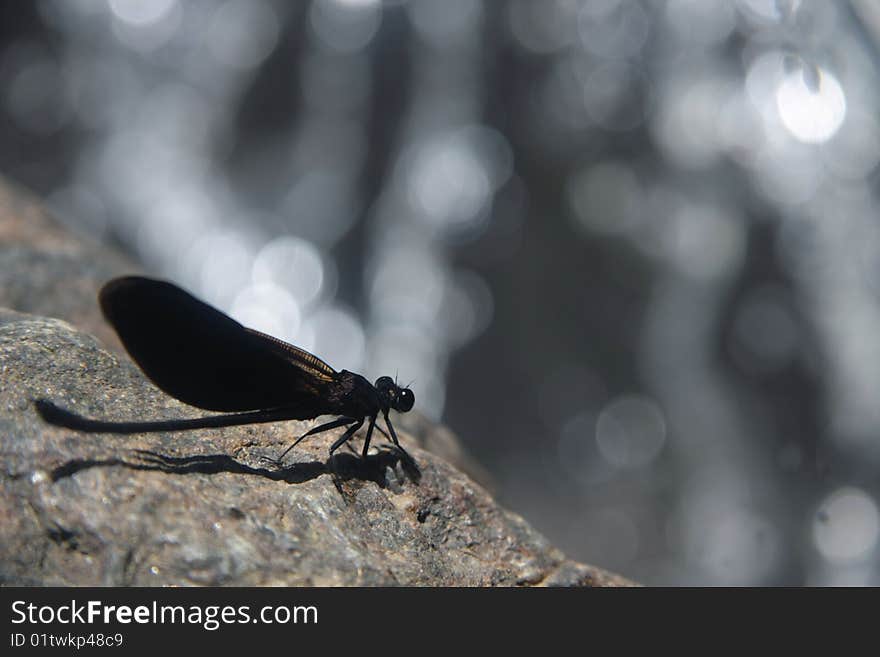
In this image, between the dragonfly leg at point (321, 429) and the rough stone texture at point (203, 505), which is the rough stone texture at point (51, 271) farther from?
the dragonfly leg at point (321, 429)

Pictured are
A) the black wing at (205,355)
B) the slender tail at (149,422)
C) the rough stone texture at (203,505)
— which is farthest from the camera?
the black wing at (205,355)

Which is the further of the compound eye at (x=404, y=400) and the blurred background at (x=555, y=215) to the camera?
the blurred background at (x=555, y=215)

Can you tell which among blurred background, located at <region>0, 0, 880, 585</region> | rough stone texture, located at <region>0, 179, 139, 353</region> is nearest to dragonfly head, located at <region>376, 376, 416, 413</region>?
rough stone texture, located at <region>0, 179, 139, 353</region>

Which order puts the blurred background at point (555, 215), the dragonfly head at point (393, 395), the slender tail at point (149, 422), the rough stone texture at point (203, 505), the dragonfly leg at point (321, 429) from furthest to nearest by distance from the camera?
the blurred background at point (555, 215)
the dragonfly head at point (393, 395)
the dragonfly leg at point (321, 429)
the slender tail at point (149, 422)
the rough stone texture at point (203, 505)

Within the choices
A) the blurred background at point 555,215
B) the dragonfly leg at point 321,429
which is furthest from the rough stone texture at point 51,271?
the blurred background at point 555,215

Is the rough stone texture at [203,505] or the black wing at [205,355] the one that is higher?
the black wing at [205,355]

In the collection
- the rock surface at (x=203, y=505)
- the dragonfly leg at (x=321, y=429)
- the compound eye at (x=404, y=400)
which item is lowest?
the rock surface at (x=203, y=505)

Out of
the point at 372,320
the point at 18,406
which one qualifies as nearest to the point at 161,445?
the point at 18,406

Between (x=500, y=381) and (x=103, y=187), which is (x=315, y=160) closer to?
(x=103, y=187)

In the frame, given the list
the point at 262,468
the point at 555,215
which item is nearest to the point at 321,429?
the point at 262,468
